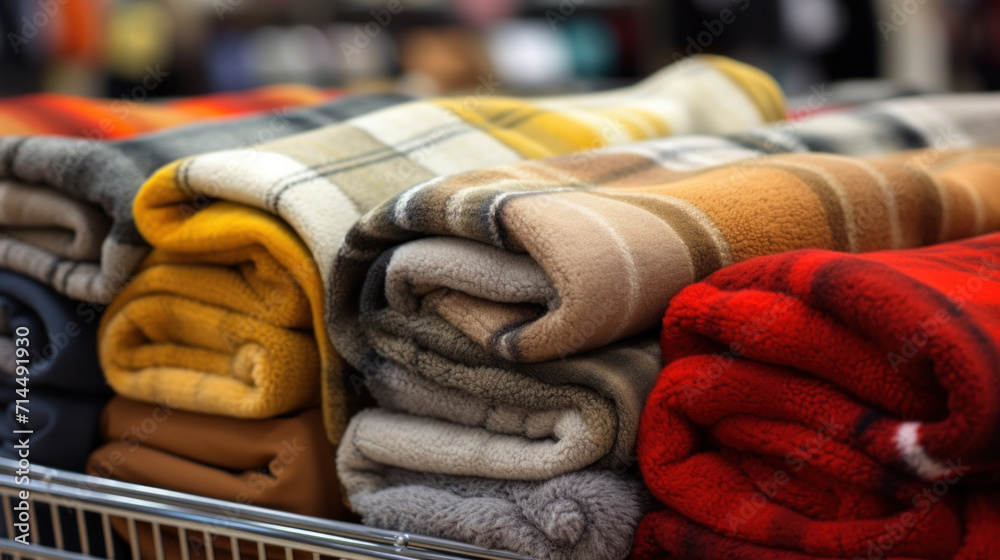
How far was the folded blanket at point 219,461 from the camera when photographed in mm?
518

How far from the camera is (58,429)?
59 cm

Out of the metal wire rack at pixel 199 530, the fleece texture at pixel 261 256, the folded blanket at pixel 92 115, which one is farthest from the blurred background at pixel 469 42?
the metal wire rack at pixel 199 530

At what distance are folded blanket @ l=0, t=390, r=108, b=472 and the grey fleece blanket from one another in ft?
0.72

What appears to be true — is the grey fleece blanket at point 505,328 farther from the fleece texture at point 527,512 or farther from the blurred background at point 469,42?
the blurred background at point 469,42

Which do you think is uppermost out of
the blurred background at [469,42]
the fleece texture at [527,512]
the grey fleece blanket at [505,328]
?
the grey fleece blanket at [505,328]

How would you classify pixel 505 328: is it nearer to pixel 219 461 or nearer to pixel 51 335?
pixel 219 461

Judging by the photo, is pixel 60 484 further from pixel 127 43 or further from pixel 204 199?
pixel 127 43

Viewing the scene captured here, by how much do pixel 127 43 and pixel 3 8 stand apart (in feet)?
0.96

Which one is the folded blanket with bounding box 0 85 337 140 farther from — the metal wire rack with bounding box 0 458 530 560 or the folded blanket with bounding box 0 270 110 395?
the metal wire rack with bounding box 0 458 530 560

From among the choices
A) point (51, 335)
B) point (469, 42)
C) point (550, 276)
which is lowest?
point (469, 42)

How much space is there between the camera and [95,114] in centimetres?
81

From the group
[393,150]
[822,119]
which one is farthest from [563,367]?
[822,119]

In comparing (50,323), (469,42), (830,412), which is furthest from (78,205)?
(469,42)

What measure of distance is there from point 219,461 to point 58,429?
126 millimetres
